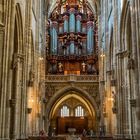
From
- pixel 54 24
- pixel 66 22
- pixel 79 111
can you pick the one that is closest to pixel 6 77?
pixel 54 24

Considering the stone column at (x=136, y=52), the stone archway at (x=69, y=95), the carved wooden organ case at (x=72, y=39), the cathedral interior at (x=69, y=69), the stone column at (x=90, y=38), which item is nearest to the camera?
the stone column at (x=136, y=52)

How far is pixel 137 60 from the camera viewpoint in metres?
19.2

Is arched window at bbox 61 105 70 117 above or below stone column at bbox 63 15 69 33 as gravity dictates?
below

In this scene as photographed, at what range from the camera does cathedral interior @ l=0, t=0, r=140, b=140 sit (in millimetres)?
20766

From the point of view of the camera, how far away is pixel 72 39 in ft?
148

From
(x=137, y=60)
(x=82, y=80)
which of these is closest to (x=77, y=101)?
(x=82, y=80)

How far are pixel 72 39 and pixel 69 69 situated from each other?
408 cm

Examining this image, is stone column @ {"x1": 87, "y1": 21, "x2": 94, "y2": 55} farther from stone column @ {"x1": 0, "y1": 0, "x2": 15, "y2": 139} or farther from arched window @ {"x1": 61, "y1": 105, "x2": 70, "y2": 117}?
stone column @ {"x1": 0, "y1": 0, "x2": 15, "y2": 139}

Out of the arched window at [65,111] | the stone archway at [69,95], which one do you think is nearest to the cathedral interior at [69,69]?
the arched window at [65,111]

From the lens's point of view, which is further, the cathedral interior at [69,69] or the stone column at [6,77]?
the cathedral interior at [69,69]

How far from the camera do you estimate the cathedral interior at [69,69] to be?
68.1 ft

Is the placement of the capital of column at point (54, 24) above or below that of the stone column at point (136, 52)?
above

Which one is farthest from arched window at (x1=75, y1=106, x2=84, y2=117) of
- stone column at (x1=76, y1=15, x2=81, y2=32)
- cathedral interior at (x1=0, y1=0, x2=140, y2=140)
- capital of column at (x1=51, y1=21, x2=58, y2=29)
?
capital of column at (x1=51, y1=21, x2=58, y2=29)

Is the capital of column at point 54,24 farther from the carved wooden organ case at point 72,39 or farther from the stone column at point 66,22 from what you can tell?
the stone column at point 66,22
